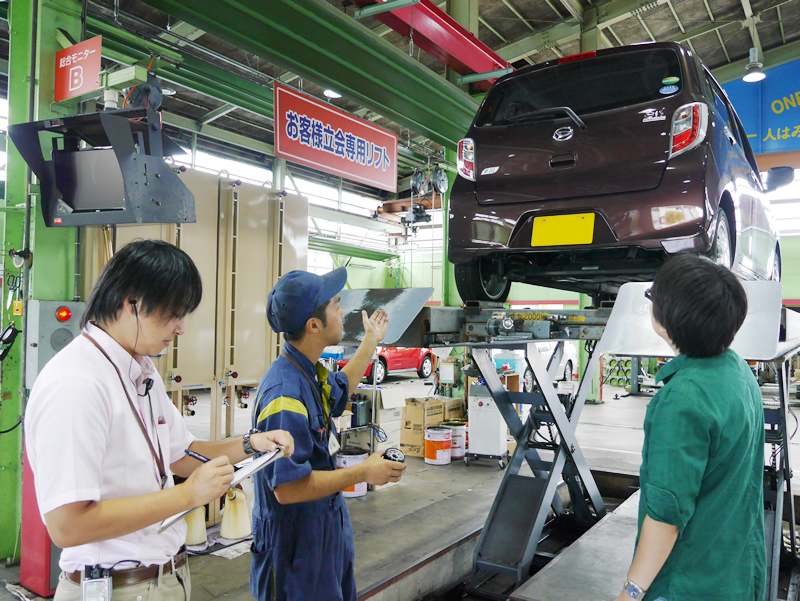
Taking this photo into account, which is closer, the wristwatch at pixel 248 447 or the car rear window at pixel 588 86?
the wristwatch at pixel 248 447

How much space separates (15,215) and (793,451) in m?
8.54

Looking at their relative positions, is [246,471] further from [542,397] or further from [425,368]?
[425,368]

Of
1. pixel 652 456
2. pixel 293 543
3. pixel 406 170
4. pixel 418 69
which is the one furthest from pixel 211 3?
pixel 406 170

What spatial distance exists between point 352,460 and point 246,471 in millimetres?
3767

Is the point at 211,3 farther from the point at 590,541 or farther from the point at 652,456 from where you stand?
the point at 590,541

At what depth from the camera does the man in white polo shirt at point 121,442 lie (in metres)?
1.01

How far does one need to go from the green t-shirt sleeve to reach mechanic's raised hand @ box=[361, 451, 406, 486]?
2.08ft

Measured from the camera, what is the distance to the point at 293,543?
160cm

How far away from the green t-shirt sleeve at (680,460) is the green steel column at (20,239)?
136 inches

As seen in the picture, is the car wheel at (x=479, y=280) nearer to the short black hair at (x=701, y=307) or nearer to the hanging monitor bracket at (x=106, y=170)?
the hanging monitor bracket at (x=106, y=170)

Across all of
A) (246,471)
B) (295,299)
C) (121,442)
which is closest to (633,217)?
(295,299)

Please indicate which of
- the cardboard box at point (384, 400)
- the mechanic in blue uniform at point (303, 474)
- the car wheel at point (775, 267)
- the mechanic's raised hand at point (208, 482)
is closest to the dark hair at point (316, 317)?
the mechanic in blue uniform at point (303, 474)

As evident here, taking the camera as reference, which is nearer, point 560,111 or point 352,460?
point 560,111

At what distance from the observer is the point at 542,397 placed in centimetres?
345
